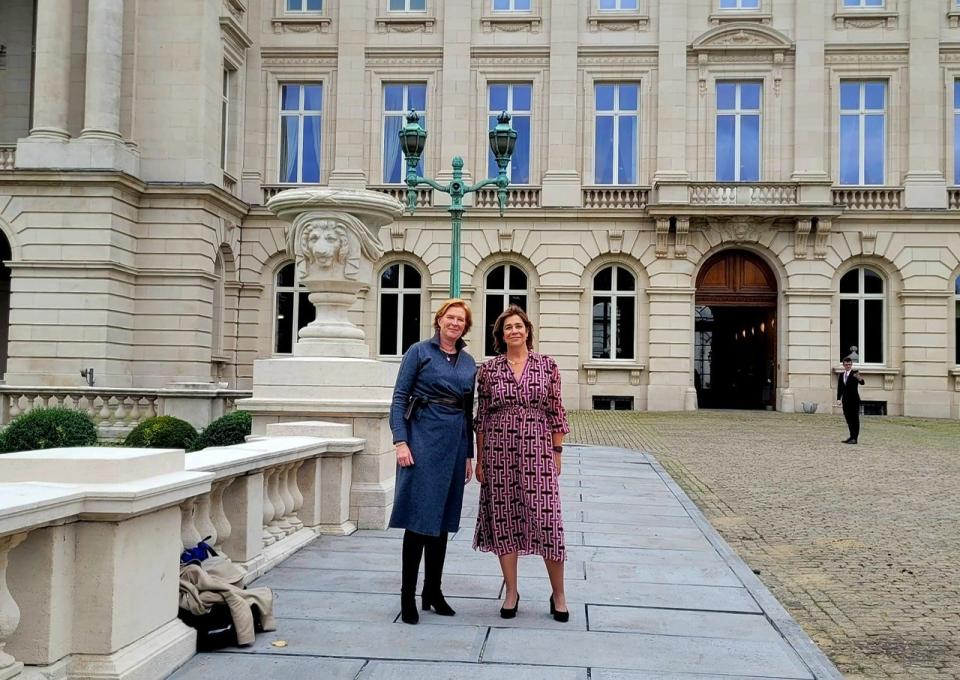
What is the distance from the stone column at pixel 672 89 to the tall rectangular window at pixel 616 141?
983 millimetres

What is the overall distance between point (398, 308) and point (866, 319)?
14.7m

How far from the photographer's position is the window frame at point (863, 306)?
30.0m

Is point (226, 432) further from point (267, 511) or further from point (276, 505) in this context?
point (267, 511)

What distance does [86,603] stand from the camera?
166 inches

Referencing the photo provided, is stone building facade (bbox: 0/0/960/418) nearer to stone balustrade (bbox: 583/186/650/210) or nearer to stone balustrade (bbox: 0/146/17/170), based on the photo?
stone balustrade (bbox: 583/186/650/210)

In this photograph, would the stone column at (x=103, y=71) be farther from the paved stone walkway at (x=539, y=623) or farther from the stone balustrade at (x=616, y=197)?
the paved stone walkway at (x=539, y=623)

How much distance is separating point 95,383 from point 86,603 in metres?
23.4

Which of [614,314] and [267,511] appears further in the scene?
[614,314]

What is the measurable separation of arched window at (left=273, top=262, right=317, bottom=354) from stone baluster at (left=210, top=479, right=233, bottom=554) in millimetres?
25716

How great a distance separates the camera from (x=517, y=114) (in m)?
31.3

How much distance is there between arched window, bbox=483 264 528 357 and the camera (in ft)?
102

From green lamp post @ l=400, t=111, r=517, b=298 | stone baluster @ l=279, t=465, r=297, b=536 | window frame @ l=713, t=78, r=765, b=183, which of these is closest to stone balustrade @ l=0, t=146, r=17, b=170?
green lamp post @ l=400, t=111, r=517, b=298

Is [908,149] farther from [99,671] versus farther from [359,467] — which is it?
[99,671]

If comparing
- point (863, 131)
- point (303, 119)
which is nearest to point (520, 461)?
point (303, 119)
